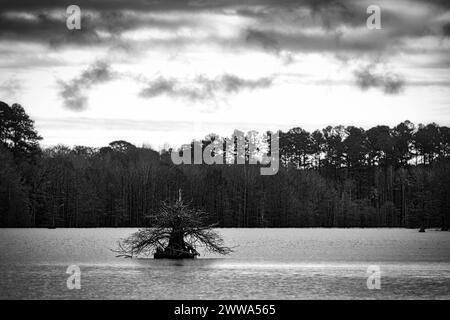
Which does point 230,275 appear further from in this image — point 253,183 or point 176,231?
point 253,183

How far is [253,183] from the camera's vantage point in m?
134

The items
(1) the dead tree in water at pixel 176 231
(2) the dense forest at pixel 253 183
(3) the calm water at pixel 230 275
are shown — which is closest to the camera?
(3) the calm water at pixel 230 275

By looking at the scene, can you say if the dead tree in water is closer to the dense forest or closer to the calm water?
the calm water

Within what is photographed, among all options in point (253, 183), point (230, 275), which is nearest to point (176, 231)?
point (230, 275)

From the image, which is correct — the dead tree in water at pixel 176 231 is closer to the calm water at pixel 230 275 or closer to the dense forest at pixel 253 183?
the calm water at pixel 230 275

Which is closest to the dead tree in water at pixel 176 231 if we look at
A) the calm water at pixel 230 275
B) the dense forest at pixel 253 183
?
the calm water at pixel 230 275

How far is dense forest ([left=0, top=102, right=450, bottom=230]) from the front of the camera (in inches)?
4427

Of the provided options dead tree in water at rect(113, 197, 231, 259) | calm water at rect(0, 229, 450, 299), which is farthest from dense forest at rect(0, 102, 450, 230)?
dead tree in water at rect(113, 197, 231, 259)

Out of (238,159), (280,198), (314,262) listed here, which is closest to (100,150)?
(238,159)

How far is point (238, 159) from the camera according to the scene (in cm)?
14312

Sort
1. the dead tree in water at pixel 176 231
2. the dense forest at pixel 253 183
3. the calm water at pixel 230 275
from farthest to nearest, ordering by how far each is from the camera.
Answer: the dense forest at pixel 253 183, the dead tree in water at pixel 176 231, the calm water at pixel 230 275

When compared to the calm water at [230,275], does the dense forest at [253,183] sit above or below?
above

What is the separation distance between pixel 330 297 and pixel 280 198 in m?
103

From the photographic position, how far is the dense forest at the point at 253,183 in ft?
369
